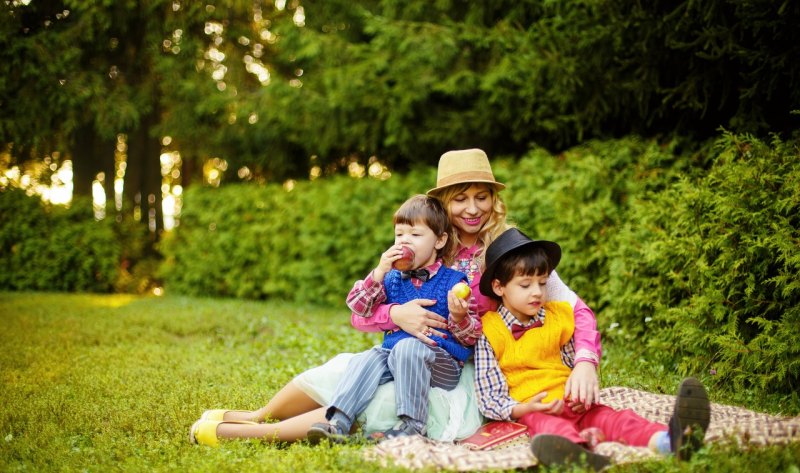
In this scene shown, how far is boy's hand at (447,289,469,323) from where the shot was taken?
3598 millimetres

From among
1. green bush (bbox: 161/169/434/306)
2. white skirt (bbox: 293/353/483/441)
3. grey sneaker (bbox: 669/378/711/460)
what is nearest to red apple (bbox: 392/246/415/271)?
white skirt (bbox: 293/353/483/441)

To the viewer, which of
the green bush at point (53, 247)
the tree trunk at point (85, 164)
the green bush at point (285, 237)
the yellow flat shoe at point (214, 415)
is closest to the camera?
the yellow flat shoe at point (214, 415)

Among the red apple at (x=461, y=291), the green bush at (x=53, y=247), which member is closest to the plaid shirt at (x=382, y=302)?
the red apple at (x=461, y=291)

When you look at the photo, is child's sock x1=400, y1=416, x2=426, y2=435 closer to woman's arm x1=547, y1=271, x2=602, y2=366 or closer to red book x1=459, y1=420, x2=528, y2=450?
red book x1=459, y1=420, x2=528, y2=450

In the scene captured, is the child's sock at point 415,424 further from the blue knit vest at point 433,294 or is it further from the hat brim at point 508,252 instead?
the hat brim at point 508,252

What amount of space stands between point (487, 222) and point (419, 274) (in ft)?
1.99

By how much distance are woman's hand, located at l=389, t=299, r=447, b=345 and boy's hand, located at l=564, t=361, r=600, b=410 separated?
75 centimetres

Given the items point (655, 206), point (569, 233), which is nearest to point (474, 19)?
point (569, 233)

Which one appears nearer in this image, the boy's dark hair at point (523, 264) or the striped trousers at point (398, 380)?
the striped trousers at point (398, 380)

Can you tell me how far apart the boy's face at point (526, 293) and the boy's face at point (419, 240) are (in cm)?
49

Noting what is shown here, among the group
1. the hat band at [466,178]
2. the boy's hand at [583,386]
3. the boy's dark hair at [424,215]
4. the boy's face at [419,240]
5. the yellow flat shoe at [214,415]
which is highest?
the hat band at [466,178]

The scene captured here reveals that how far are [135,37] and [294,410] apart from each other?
41.2 feet

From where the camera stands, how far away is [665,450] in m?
3.25

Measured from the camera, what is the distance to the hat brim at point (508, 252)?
3.82 meters
